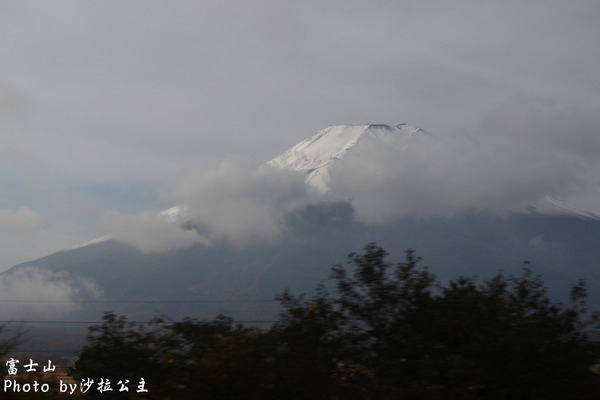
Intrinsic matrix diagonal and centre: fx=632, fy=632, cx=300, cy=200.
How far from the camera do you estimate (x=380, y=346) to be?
9.65 metres

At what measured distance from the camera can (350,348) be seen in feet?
32.0

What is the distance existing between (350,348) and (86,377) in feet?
13.0

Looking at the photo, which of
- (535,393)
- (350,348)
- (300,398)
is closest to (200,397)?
(300,398)

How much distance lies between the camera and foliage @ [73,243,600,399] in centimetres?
888

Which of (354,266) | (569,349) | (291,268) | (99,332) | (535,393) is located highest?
(291,268)

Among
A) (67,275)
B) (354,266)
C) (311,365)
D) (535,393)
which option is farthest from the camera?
(67,275)

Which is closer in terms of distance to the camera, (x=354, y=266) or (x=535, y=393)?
(x=535, y=393)

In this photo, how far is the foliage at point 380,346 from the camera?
8.88 meters

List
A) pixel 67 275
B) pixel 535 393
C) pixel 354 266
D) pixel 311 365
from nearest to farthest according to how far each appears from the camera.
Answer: pixel 535 393
pixel 311 365
pixel 354 266
pixel 67 275

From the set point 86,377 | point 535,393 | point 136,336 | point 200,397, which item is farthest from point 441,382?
point 86,377

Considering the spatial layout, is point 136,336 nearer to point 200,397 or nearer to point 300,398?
point 200,397

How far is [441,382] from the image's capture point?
29.0 ft

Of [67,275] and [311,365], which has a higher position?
[67,275]

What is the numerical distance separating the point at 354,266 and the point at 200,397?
3.13m
